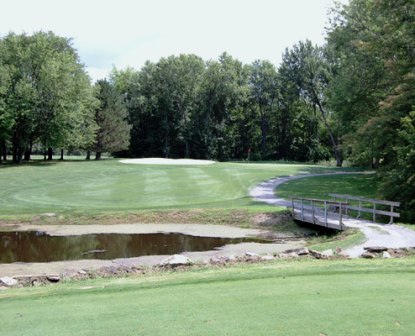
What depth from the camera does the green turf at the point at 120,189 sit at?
28.1 metres

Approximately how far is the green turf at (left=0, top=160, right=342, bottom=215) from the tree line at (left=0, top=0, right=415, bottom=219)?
8.97 meters

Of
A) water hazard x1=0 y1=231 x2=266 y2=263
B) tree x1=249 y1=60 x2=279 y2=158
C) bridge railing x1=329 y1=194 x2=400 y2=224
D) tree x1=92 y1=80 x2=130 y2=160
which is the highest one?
tree x1=249 y1=60 x2=279 y2=158

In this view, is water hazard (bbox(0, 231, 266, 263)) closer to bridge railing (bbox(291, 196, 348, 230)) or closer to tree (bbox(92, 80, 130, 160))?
bridge railing (bbox(291, 196, 348, 230))

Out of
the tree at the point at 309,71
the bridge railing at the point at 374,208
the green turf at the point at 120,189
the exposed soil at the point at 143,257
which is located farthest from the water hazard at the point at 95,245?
the tree at the point at 309,71

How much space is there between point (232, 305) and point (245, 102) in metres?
79.1

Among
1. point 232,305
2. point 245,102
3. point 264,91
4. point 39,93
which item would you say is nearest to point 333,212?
point 232,305

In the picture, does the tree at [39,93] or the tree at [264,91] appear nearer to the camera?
the tree at [39,93]

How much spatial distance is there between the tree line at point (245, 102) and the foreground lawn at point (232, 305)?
1348 centimetres

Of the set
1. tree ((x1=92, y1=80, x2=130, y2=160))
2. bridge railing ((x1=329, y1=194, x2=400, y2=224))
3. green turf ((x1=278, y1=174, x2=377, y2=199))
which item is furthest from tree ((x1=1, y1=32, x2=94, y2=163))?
bridge railing ((x1=329, y1=194, x2=400, y2=224))

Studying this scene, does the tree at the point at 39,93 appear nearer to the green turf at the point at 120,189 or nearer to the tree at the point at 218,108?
the green turf at the point at 120,189

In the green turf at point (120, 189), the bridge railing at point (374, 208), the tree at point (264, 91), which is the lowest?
the green turf at point (120, 189)

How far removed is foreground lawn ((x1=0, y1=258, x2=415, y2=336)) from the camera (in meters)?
6.22

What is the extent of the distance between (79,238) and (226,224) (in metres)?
7.30

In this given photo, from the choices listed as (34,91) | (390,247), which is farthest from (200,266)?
(34,91)
